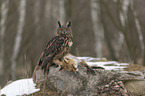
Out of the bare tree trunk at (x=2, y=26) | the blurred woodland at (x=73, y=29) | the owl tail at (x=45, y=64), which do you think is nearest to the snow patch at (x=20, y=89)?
the owl tail at (x=45, y=64)

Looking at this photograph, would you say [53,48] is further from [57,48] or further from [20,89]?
[20,89]

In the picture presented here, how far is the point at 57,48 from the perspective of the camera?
407cm

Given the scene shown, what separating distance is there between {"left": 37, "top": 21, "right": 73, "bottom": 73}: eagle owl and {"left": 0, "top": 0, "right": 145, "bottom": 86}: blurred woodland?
118cm

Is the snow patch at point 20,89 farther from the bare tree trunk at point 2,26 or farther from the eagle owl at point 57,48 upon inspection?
the bare tree trunk at point 2,26

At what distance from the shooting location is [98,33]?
12695 millimetres

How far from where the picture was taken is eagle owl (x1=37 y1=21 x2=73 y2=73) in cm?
409

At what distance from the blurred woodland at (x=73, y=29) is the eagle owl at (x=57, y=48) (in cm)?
118

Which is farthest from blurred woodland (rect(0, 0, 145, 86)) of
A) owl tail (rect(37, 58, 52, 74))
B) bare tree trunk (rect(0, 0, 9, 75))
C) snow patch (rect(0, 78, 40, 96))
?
owl tail (rect(37, 58, 52, 74))

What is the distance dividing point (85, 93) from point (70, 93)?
0.34 meters

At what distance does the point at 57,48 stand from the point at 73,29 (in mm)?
6343

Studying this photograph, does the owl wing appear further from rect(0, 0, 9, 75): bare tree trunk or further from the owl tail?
rect(0, 0, 9, 75): bare tree trunk

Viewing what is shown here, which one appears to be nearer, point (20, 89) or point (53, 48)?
point (53, 48)

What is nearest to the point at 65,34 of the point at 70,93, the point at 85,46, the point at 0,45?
the point at 70,93

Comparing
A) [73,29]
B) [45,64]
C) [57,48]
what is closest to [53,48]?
[57,48]
